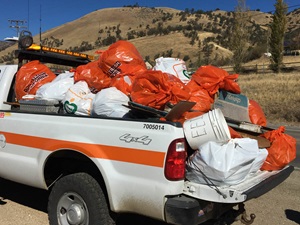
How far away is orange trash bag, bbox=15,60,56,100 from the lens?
5.14 meters

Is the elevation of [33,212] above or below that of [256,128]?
below

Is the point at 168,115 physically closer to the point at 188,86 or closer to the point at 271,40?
the point at 188,86

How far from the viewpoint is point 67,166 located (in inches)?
165

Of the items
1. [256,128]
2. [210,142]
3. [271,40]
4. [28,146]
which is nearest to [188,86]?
[256,128]

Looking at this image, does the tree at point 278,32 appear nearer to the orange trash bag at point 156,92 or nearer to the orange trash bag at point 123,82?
the orange trash bag at point 123,82

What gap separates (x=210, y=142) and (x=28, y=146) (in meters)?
2.13

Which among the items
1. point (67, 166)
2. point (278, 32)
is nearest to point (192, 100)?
point (67, 166)

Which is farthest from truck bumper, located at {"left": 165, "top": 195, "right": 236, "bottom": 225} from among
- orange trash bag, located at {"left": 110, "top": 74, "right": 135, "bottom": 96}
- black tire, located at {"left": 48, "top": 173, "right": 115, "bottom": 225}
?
orange trash bag, located at {"left": 110, "top": 74, "right": 135, "bottom": 96}

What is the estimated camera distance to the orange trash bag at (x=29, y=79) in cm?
514

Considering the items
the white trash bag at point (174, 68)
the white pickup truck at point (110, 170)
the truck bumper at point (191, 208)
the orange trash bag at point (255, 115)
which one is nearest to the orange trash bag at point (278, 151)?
the white pickup truck at point (110, 170)

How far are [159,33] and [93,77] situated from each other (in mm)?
90249

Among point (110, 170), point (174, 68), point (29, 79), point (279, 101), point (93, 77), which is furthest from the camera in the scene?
point (279, 101)

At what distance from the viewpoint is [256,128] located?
4141 millimetres

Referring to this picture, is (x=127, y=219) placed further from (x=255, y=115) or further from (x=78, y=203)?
(x=255, y=115)
